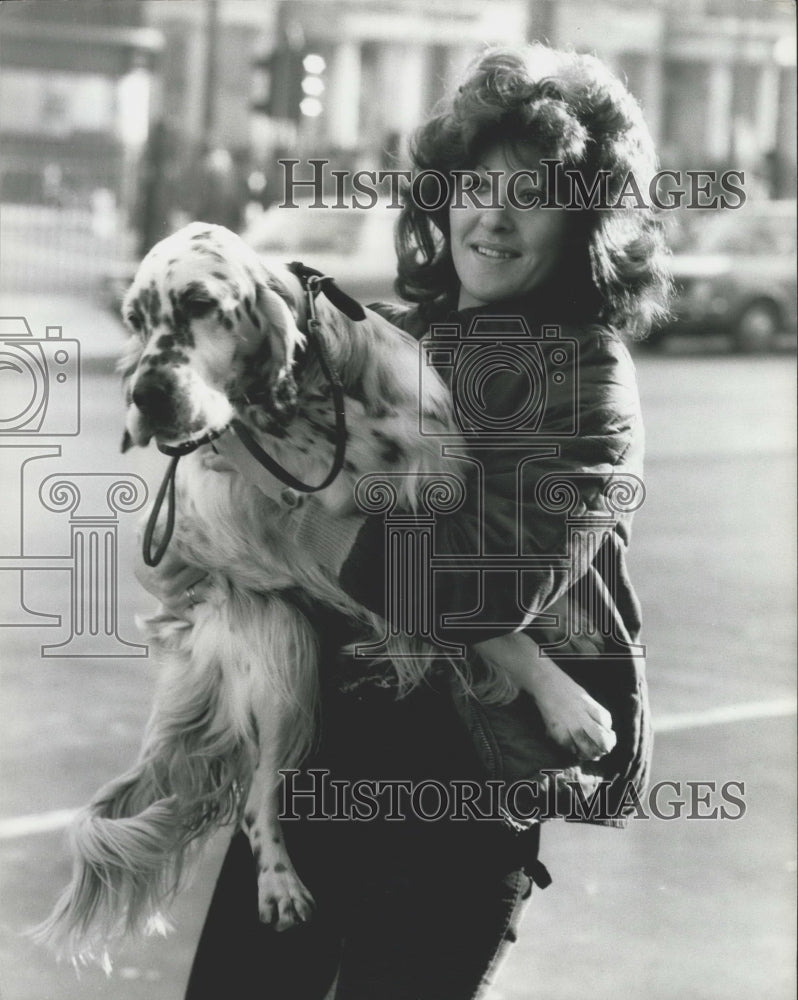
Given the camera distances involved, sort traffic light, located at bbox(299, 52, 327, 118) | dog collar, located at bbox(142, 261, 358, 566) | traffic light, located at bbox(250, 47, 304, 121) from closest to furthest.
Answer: dog collar, located at bbox(142, 261, 358, 566)
traffic light, located at bbox(299, 52, 327, 118)
traffic light, located at bbox(250, 47, 304, 121)

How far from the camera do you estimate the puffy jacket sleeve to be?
1.89 meters

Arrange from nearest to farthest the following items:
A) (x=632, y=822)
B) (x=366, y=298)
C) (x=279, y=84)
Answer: (x=366, y=298), (x=279, y=84), (x=632, y=822)

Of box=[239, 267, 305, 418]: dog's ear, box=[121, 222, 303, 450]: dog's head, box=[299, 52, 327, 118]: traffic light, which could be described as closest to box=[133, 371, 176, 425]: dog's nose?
box=[121, 222, 303, 450]: dog's head

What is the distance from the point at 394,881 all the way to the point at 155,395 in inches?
28.9

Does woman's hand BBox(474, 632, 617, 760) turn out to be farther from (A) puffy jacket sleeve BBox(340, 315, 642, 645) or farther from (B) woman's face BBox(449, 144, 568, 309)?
(B) woman's face BBox(449, 144, 568, 309)

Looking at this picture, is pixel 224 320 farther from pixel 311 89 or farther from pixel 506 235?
pixel 311 89

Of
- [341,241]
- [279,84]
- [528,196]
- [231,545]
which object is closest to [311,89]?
[341,241]

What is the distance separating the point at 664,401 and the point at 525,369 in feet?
23.0

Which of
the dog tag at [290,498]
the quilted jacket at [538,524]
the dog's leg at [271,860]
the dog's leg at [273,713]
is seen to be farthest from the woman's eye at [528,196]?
the dog's leg at [271,860]

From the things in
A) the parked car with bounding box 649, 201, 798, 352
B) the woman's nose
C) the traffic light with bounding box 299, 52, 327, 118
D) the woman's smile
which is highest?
the parked car with bounding box 649, 201, 798, 352

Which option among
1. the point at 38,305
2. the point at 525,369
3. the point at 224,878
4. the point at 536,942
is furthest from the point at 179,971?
the point at 525,369

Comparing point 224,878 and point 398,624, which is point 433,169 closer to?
point 398,624

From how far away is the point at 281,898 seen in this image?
2000 millimetres

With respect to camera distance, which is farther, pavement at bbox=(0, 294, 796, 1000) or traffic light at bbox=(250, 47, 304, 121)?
traffic light at bbox=(250, 47, 304, 121)
